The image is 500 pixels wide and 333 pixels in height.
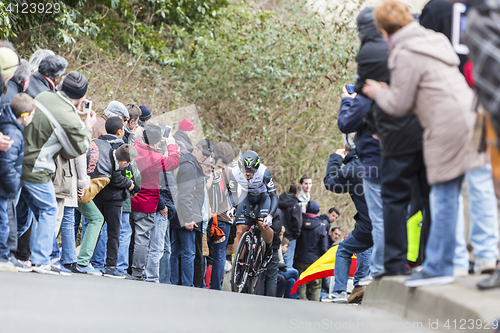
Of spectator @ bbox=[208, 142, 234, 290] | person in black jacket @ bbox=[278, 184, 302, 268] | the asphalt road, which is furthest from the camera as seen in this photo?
person in black jacket @ bbox=[278, 184, 302, 268]

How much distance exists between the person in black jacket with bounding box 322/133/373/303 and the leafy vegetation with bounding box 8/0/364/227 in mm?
10739

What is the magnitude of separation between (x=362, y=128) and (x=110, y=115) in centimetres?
400

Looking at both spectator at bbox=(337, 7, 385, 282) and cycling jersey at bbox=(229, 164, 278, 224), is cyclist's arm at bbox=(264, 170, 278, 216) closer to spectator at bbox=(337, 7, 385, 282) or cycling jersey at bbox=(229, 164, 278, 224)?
cycling jersey at bbox=(229, 164, 278, 224)

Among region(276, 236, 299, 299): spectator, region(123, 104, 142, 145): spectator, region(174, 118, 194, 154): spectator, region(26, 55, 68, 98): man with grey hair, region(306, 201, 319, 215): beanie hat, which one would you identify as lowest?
region(276, 236, 299, 299): spectator

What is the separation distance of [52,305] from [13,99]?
254 cm

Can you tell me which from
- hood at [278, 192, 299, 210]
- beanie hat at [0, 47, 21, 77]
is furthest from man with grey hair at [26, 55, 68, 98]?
hood at [278, 192, 299, 210]

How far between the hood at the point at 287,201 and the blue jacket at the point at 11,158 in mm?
7695

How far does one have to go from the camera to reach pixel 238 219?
10312mm

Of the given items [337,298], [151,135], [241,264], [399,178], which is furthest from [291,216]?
[399,178]

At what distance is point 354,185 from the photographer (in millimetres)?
7254

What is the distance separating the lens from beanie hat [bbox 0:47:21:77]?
5965 mm

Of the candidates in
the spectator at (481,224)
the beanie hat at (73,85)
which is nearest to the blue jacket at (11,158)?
the beanie hat at (73,85)

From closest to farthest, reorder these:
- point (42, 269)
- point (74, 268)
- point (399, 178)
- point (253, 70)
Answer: point (399, 178) < point (42, 269) < point (74, 268) < point (253, 70)

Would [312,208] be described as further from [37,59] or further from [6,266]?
[6,266]
